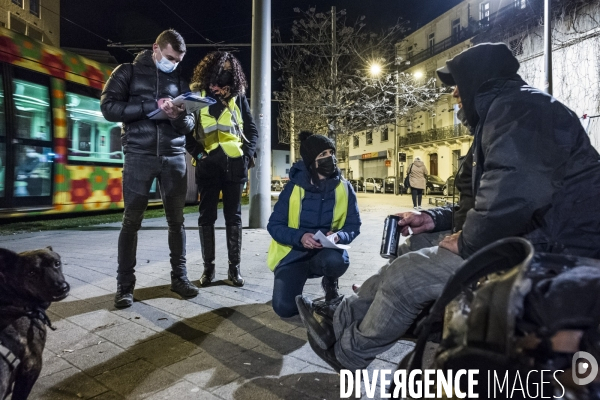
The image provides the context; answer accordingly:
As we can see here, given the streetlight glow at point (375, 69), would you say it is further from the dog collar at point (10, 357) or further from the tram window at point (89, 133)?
the dog collar at point (10, 357)

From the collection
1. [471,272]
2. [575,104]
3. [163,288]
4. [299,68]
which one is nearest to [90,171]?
[163,288]

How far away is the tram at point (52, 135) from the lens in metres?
8.42

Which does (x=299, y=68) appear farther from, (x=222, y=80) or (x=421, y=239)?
(x=421, y=239)

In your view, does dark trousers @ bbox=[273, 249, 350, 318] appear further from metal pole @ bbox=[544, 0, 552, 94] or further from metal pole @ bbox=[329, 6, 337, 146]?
metal pole @ bbox=[329, 6, 337, 146]

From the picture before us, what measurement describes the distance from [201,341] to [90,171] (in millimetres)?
8976

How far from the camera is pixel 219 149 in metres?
4.15

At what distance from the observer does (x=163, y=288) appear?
4035 mm

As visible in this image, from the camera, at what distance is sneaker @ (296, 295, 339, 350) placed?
2.08 metres

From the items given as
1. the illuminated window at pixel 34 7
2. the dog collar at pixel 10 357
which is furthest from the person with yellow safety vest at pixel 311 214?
the illuminated window at pixel 34 7

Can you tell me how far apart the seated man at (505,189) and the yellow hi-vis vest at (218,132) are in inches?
104

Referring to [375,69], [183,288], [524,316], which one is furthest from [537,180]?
[375,69]

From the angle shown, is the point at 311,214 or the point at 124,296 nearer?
the point at 311,214

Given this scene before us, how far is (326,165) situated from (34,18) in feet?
105

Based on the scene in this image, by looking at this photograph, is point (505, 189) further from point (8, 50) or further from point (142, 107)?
point (8, 50)
